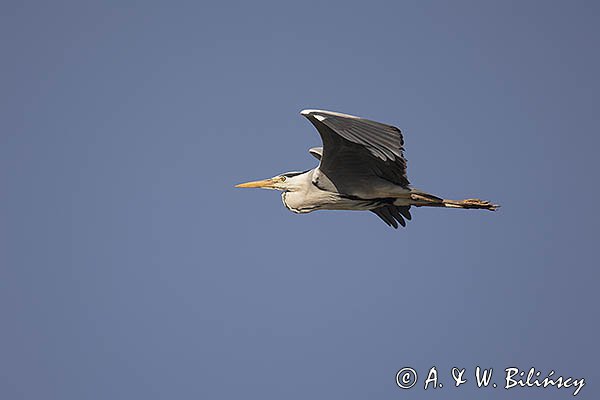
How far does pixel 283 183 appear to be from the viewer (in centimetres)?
1221

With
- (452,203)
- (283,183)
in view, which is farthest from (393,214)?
(283,183)

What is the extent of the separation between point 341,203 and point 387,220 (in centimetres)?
122

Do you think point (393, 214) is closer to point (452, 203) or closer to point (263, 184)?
point (452, 203)

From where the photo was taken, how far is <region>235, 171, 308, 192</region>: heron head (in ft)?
38.6

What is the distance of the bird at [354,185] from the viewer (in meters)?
10.7

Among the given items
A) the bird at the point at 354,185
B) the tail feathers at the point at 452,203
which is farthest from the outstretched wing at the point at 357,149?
the tail feathers at the point at 452,203

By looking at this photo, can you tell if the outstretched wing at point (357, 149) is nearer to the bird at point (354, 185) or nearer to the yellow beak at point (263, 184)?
the bird at point (354, 185)

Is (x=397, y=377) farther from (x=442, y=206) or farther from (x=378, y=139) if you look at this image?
(x=378, y=139)

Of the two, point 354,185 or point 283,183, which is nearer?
point 354,185

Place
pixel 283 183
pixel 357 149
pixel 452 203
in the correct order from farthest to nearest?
pixel 283 183 → pixel 452 203 → pixel 357 149

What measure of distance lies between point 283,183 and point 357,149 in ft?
5.68

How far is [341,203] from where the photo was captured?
37.9ft

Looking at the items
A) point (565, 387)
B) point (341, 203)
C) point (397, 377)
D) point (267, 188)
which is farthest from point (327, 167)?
point (565, 387)

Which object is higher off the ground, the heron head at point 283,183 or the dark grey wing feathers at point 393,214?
the heron head at point 283,183
